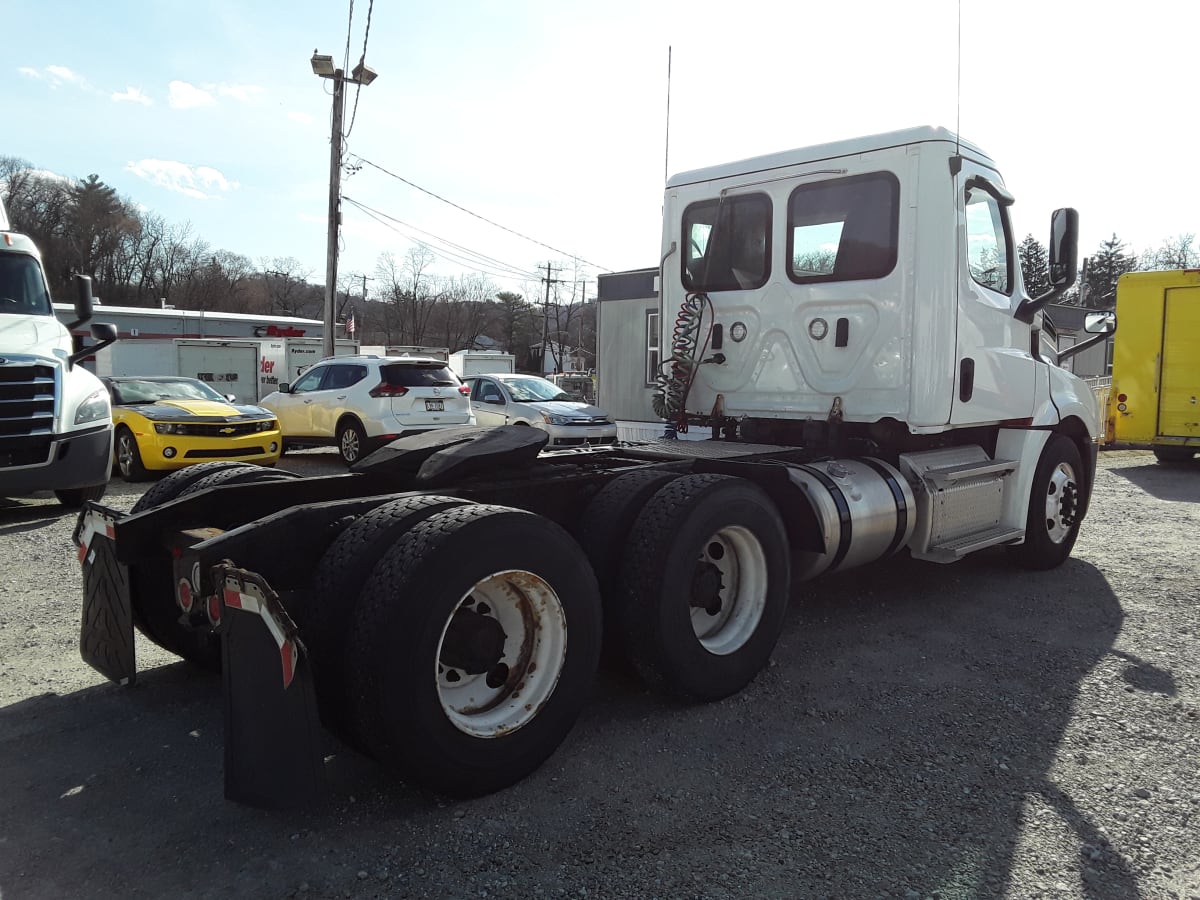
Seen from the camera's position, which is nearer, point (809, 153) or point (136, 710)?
point (136, 710)

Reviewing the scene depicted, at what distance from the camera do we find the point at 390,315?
292ft

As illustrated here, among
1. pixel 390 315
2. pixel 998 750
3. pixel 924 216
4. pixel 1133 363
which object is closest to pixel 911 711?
pixel 998 750

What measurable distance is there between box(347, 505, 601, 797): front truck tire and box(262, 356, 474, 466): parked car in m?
10.1

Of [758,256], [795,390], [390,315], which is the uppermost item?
[390,315]

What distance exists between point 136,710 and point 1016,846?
3.52m

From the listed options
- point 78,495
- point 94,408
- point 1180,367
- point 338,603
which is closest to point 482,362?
point 1180,367

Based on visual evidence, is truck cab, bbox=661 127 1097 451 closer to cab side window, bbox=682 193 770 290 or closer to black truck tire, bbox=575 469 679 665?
cab side window, bbox=682 193 770 290

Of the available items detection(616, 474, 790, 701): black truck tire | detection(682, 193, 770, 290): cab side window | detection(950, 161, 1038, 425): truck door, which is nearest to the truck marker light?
detection(616, 474, 790, 701): black truck tire

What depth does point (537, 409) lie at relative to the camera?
14.4 m

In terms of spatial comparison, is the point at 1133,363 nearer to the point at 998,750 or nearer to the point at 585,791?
the point at 998,750

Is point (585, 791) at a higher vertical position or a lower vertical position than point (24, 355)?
lower

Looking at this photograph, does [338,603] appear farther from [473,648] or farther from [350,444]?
[350,444]

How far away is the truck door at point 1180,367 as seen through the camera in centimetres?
1372

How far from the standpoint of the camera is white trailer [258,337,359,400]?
25344 millimetres
